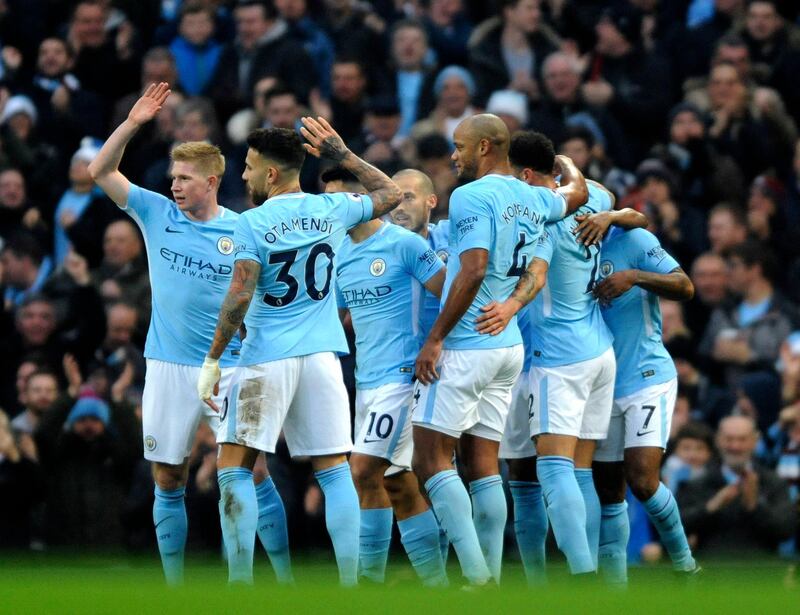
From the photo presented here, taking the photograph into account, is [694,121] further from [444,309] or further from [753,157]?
[444,309]

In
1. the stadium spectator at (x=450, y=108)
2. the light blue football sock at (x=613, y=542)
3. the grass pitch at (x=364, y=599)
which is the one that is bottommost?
the light blue football sock at (x=613, y=542)

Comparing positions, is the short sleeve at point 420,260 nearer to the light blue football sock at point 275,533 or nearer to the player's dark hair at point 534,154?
the player's dark hair at point 534,154

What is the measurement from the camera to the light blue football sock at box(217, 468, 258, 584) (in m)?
10.7

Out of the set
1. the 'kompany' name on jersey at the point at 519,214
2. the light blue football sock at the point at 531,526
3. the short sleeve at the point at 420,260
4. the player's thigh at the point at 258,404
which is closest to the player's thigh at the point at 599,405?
the light blue football sock at the point at 531,526

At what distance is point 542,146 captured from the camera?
11625mm

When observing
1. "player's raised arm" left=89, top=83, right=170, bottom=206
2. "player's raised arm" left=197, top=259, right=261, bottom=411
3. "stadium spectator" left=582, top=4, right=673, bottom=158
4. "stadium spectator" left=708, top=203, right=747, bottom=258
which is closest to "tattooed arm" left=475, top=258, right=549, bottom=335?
"player's raised arm" left=197, top=259, right=261, bottom=411

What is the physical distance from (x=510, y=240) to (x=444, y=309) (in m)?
0.59

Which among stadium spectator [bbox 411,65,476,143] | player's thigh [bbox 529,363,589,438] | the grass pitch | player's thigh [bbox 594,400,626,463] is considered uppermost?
stadium spectator [bbox 411,65,476,143]

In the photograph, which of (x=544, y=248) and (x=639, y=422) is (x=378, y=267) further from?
(x=639, y=422)

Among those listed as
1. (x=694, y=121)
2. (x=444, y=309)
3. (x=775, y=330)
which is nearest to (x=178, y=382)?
(x=444, y=309)

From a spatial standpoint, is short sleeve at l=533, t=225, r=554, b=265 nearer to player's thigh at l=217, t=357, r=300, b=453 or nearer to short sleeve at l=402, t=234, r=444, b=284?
short sleeve at l=402, t=234, r=444, b=284

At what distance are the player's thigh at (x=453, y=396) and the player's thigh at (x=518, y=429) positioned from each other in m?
0.87

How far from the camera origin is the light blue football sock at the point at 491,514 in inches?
436

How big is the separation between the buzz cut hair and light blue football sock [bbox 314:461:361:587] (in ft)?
7.14
